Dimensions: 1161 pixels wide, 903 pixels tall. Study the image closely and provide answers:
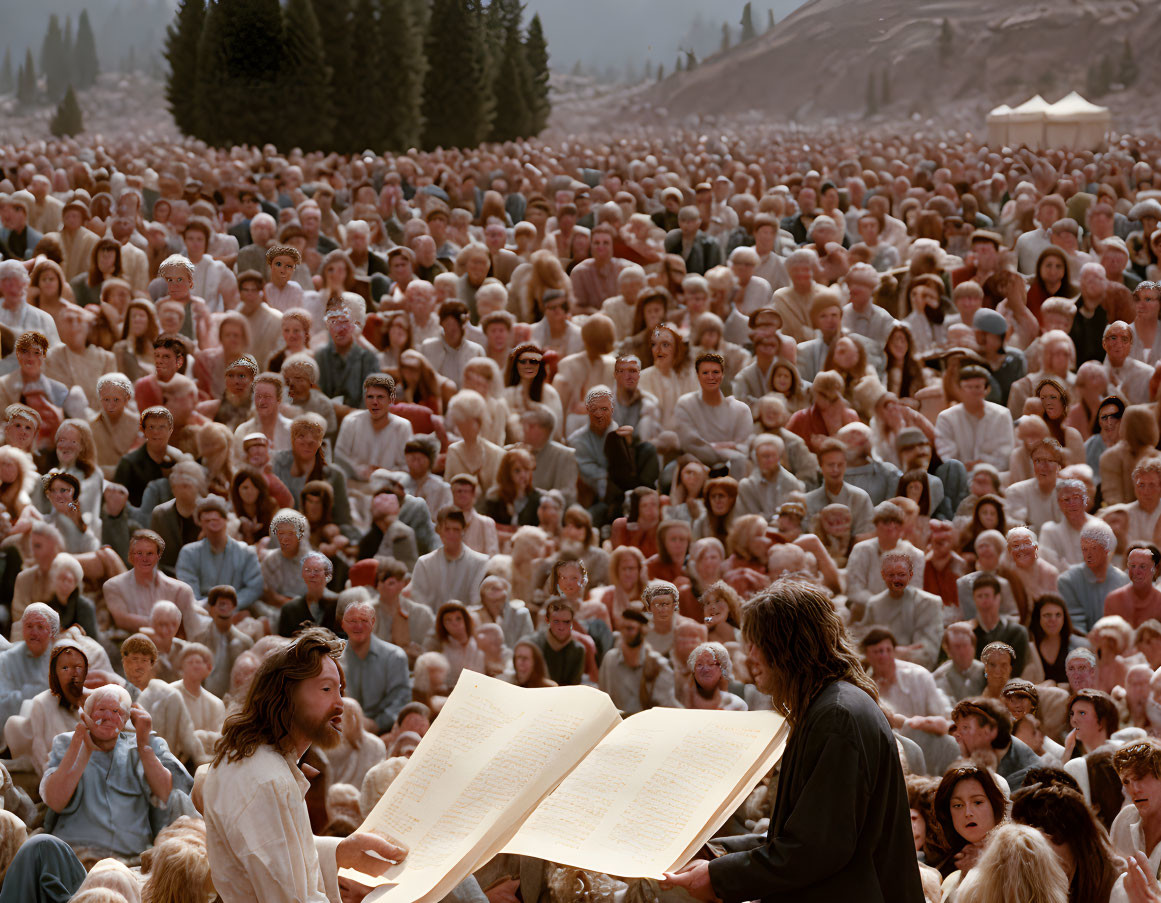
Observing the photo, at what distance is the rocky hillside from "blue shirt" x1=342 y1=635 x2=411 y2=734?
29058 mm

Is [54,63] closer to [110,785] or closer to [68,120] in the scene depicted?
[68,120]

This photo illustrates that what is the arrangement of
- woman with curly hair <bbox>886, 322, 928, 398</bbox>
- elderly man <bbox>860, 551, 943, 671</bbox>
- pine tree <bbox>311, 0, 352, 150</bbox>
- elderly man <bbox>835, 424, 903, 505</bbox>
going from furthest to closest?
pine tree <bbox>311, 0, 352, 150</bbox>, woman with curly hair <bbox>886, 322, 928, 398</bbox>, elderly man <bbox>835, 424, 903, 505</bbox>, elderly man <bbox>860, 551, 943, 671</bbox>

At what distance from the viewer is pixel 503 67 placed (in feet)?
125

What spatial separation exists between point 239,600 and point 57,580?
932 millimetres

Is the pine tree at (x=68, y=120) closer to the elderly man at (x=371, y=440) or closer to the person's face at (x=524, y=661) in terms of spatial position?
the elderly man at (x=371, y=440)

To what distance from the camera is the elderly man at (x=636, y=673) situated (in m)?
8.14

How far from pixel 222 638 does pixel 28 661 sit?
1001mm

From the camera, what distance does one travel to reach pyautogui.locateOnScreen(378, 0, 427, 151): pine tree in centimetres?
3072

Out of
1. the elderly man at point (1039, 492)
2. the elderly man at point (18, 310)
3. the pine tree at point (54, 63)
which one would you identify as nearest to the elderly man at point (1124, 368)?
the elderly man at point (1039, 492)

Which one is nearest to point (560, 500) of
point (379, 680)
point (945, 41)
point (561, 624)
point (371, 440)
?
point (371, 440)

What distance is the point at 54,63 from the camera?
3132 inches

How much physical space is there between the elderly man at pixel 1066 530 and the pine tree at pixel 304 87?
20.1 metres

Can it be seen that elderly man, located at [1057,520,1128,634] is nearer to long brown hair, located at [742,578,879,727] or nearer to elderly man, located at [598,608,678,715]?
elderly man, located at [598,608,678,715]

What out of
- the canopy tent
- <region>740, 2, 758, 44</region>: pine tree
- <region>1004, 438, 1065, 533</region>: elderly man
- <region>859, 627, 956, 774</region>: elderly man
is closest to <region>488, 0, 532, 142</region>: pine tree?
<region>740, 2, 758, 44</region>: pine tree
